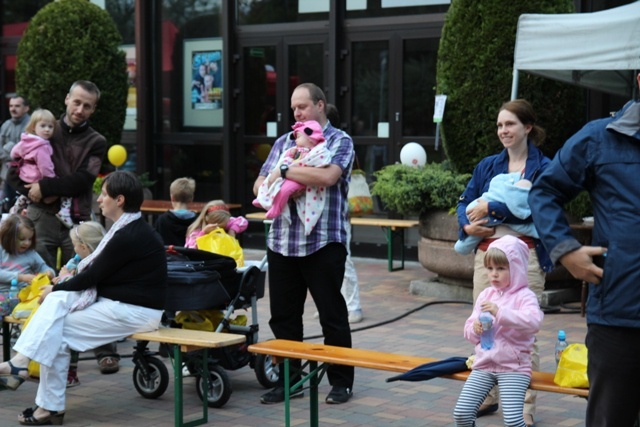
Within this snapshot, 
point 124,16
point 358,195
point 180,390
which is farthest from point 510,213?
point 124,16

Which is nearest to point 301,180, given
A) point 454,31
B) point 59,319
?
point 59,319

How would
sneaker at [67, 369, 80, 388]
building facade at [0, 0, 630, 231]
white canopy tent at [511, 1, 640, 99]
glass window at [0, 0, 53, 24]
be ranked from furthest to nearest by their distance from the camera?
glass window at [0, 0, 53, 24] < building facade at [0, 0, 630, 231] < white canopy tent at [511, 1, 640, 99] < sneaker at [67, 369, 80, 388]

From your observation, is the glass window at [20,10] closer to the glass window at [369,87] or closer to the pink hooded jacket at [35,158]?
the glass window at [369,87]

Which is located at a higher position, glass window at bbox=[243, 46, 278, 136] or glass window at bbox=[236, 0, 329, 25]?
glass window at bbox=[236, 0, 329, 25]

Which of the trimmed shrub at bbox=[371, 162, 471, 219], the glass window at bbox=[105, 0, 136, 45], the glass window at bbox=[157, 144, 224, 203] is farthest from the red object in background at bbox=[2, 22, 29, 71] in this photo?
the trimmed shrub at bbox=[371, 162, 471, 219]

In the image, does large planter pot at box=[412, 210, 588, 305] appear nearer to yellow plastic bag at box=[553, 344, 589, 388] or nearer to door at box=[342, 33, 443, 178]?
door at box=[342, 33, 443, 178]

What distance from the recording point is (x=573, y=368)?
5.07m

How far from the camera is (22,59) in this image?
14266 millimetres

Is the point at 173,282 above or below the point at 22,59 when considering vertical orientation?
below

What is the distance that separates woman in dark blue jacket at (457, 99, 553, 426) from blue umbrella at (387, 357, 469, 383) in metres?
0.83

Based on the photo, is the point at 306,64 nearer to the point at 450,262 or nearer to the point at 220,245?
the point at 450,262

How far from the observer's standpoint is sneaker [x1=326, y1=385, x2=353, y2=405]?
21.9 ft

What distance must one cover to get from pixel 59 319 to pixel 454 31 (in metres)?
5.53

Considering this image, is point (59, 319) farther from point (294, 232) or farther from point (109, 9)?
point (109, 9)
